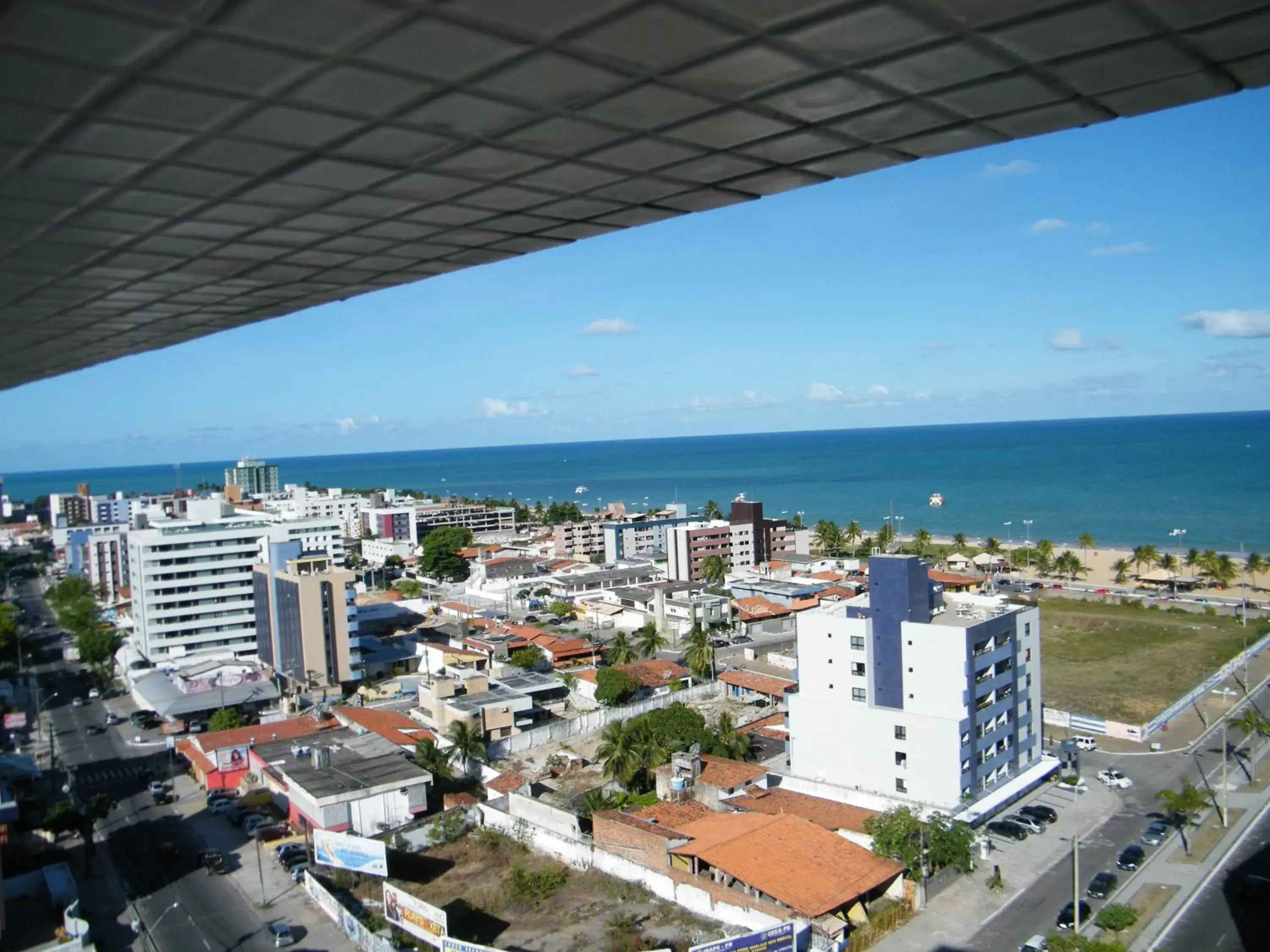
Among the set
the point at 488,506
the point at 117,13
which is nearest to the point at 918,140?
the point at 117,13

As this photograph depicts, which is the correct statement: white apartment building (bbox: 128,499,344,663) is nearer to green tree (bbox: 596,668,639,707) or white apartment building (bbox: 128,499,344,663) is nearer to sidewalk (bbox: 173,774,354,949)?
sidewalk (bbox: 173,774,354,949)

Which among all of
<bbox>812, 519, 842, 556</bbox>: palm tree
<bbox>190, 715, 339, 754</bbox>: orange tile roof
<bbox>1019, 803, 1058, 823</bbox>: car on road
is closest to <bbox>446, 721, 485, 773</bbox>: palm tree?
<bbox>190, 715, 339, 754</bbox>: orange tile roof

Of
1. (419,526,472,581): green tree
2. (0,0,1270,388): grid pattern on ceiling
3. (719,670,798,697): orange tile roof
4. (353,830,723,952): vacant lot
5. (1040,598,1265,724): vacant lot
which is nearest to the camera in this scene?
(0,0,1270,388): grid pattern on ceiling

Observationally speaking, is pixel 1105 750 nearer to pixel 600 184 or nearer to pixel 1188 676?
pixel 1188 676

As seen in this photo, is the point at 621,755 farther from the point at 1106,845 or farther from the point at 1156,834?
the point at 1156,834

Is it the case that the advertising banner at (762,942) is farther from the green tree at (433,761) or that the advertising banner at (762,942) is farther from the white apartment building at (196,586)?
the white apartment building at (196,586)
